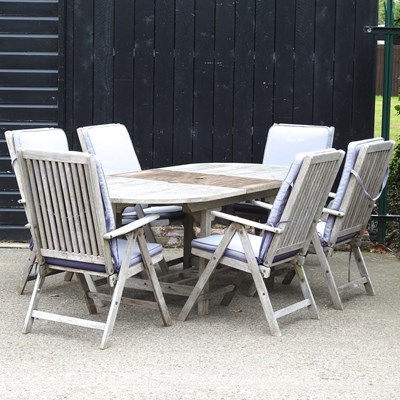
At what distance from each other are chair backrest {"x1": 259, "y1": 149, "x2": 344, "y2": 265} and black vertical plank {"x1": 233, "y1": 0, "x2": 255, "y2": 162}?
2458mm

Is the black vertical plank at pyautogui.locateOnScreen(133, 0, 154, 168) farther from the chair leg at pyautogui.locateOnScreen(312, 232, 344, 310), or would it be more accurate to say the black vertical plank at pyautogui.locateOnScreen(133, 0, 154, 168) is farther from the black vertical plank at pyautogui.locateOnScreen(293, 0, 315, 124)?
the chair leg at pyautogui.locateOnScreen(312, 232, 344, 310)

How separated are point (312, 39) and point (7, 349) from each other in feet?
13.4

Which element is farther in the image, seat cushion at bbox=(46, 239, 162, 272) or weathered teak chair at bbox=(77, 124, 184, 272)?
weathered teak chair at bbox=(77, 124, 184, 272)

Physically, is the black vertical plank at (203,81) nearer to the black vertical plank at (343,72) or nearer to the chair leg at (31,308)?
the black vertical plank at (343,72)

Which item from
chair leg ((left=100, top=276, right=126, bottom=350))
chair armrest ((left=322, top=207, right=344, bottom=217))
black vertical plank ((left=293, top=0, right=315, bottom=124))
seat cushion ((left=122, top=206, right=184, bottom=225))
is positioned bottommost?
chair leg ((left=100, top=276, right=126, bottom=350))

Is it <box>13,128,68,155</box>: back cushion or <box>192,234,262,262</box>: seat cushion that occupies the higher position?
<box>13,128,68,155</box>: back cushion

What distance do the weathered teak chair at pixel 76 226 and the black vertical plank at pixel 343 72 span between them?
123 inches

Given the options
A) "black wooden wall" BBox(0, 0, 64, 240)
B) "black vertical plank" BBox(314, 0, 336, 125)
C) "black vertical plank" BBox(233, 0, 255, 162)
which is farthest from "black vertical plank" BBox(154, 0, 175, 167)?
"black vertical plank" BBox(314, 0, 336, 125)

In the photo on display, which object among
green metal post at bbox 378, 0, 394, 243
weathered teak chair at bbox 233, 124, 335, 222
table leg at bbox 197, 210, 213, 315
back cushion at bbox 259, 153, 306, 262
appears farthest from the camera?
green metal post at bbox 378, 0, 394, 243

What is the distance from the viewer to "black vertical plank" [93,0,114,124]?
8.43m

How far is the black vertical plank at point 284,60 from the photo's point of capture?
8.44 metres

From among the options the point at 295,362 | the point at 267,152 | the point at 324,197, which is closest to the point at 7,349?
the point at 295,362

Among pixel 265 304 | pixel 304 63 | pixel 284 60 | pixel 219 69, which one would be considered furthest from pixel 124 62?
pixel 265 304

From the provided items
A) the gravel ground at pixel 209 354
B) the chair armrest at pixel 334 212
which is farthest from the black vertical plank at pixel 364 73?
the chair armrest at pixel 334 212
